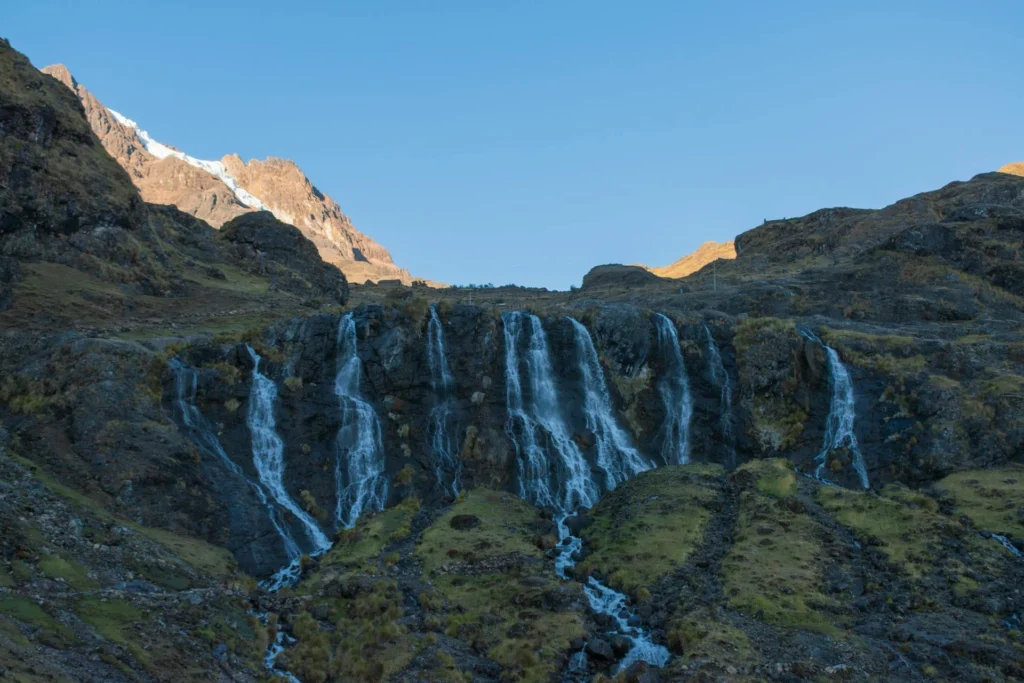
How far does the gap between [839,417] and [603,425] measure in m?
18.0

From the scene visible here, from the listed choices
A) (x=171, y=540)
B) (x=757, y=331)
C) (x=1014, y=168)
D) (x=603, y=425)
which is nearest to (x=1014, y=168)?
(x=1014, y=168)

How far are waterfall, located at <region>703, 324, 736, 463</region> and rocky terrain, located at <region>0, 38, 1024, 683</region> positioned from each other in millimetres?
247

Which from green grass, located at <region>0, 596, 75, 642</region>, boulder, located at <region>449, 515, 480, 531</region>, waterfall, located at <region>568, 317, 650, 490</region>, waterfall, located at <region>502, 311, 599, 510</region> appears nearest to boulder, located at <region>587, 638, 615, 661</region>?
boulder, located at <region>449, 515, 480, 531</region>

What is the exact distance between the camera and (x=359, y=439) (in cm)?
5294

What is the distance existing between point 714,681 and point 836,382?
40017mm

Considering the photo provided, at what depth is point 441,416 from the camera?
56312 mm

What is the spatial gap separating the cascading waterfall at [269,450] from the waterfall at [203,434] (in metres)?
1.06

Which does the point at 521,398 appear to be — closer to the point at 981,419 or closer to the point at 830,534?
the point at 830,534

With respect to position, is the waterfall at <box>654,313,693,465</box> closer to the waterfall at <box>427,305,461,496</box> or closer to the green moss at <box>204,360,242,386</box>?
the waterfall at <box>427,305,461,496</box>

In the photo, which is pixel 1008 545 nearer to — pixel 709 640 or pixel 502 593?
pixel 709 640

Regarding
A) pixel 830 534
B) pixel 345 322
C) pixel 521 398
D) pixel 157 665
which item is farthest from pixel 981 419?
pixel 157 665

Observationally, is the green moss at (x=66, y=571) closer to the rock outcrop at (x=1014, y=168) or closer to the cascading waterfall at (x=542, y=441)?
the cascading waterfall at (x=542, y=441)

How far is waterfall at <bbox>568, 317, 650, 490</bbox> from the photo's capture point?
55.8 metres

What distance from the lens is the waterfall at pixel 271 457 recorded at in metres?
43.6
